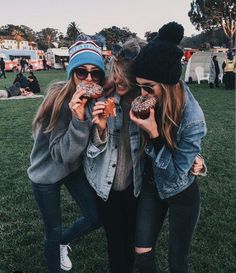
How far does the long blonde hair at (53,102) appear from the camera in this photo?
Result: 2.59 metres

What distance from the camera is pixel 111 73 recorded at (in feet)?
8.59

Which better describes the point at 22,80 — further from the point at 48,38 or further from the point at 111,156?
Result: the point at 48,38

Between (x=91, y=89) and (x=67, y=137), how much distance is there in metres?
0.37

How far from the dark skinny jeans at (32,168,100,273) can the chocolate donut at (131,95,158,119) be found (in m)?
0.86

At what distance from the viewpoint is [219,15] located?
2138 inches

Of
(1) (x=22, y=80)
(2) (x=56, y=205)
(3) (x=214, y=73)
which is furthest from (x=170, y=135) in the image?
(3) (x=214, y=73)

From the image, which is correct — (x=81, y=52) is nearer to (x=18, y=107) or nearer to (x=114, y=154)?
(x=114, y=154)

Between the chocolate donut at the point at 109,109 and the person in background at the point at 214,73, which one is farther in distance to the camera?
the person in background at the point at 214,73

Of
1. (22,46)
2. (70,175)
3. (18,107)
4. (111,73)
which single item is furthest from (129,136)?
(22,46)

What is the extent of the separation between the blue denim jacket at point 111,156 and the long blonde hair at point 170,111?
259 mm

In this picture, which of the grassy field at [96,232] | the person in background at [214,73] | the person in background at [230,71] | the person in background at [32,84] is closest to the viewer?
the grassy field at [96,232]

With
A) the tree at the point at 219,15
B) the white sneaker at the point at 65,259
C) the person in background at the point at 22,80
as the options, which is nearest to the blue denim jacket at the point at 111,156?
the white sneaker at the point at 65,259

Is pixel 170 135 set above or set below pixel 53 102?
below

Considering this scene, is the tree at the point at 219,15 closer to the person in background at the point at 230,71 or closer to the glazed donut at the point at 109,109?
the person in background at the point at 230,71
